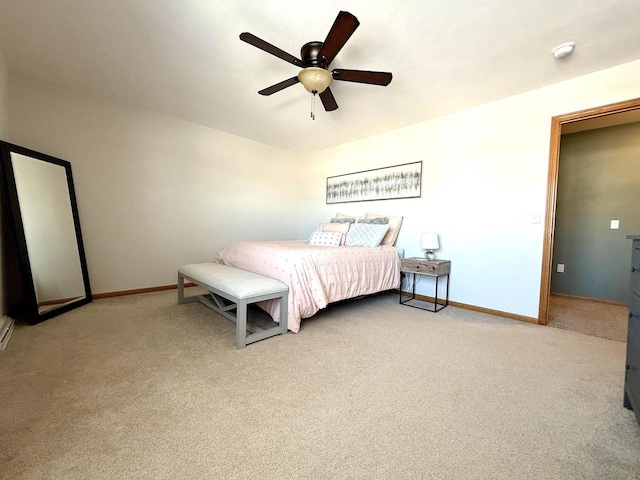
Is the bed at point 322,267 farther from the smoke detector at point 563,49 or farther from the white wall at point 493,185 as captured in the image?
the smoke detector at point 563,49

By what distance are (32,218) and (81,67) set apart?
1.59 meters

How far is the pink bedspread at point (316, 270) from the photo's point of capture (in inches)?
93.7

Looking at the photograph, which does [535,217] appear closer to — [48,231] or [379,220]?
[379,220]

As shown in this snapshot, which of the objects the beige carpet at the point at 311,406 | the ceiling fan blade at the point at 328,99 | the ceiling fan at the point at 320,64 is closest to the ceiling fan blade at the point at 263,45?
the ceiling fan at the point at 320,64

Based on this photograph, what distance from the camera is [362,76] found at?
2049mm

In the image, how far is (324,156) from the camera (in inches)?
196

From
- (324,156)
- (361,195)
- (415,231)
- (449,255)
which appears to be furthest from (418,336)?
(324,156)

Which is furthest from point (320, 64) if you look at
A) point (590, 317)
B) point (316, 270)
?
point (590, 317)

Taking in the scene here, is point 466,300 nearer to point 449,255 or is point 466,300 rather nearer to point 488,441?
point 449,255

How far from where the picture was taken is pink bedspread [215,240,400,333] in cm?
238

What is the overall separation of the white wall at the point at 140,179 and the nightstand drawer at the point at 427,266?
2.85 m

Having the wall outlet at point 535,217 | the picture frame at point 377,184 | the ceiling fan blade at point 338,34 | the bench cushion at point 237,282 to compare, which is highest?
the ceiling fan blade at point 338,34

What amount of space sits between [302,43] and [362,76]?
59cm

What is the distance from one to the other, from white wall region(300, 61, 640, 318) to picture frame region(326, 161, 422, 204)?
0.13 metres
